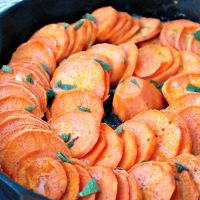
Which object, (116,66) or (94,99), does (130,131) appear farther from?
(116,66)

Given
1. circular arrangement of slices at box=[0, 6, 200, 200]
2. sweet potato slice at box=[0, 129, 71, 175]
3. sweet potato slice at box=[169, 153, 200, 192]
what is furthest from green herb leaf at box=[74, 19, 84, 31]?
sweet potato slice at box=[169, 153, 200, 192]

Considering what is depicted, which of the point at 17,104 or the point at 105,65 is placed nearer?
the point at 17,104

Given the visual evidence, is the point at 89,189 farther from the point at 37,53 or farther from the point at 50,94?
the point at 37,53

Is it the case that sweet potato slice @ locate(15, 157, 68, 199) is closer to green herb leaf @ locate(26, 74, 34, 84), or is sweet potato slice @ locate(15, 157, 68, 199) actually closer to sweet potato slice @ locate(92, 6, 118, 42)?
green herb leaf @ locate(26, 74, 34, 84)

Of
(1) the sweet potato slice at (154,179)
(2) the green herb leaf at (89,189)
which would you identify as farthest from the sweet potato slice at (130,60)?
(2) the green herb leaf at (89,189)

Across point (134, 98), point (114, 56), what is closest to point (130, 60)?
point (114, 56)
